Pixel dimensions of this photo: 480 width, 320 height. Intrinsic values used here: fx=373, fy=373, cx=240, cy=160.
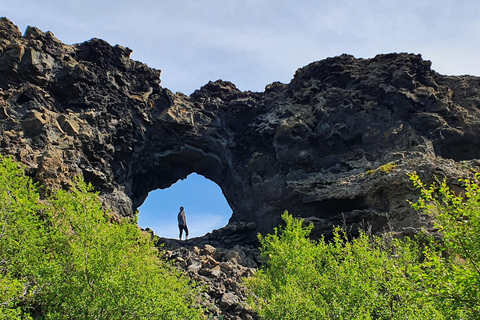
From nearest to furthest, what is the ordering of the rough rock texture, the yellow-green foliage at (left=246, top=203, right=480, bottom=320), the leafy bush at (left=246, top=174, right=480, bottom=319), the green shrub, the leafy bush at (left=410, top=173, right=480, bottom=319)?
1. the leafy bush at (left=410, top=173, right=480, bottom=319)
2. the yellow-green foliage at (left=246, top=203, right=480, bottom=320)
3. the leafy bush at (left=246, top=174, right=480, bottom=319)
4. the green shrub
5. the rough rock texture

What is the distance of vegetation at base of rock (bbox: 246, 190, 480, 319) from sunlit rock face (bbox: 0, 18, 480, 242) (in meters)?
12.4

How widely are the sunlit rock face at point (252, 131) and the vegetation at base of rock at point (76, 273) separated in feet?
34.1

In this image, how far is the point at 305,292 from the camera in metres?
14.8

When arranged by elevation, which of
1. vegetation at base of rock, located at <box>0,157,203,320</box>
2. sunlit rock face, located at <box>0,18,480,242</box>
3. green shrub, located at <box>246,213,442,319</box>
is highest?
sunlit rock face, located at <box>0,18,480,242</box>

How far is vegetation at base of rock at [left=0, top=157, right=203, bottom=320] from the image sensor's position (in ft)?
43.2

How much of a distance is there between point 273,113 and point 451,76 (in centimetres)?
1918

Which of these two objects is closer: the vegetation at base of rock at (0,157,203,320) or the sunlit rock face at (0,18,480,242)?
the vegetation at base of rock at (0,157,203,320)

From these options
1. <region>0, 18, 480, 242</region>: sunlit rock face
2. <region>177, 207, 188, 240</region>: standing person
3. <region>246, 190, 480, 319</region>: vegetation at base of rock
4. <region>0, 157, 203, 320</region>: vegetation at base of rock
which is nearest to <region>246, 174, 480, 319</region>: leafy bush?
<region>246, 190, 480, 319</region>: vegetation at base of rock

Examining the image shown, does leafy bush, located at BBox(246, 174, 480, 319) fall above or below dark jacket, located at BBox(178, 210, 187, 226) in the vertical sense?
below

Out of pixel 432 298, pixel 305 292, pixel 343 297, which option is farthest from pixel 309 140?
pixel 432 298

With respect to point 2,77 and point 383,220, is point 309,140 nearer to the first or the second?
point 383,220

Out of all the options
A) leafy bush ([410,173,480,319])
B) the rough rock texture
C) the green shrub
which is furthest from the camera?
the rough rock texture

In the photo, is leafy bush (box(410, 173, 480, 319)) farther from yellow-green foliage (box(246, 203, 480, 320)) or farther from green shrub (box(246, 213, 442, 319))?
green shrub (box(246, 213, 442, 319))

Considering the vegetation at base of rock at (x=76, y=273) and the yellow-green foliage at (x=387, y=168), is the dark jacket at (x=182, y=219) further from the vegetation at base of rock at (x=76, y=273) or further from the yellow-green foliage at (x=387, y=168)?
the vegetation at base of rock at (x=76, y=273)
